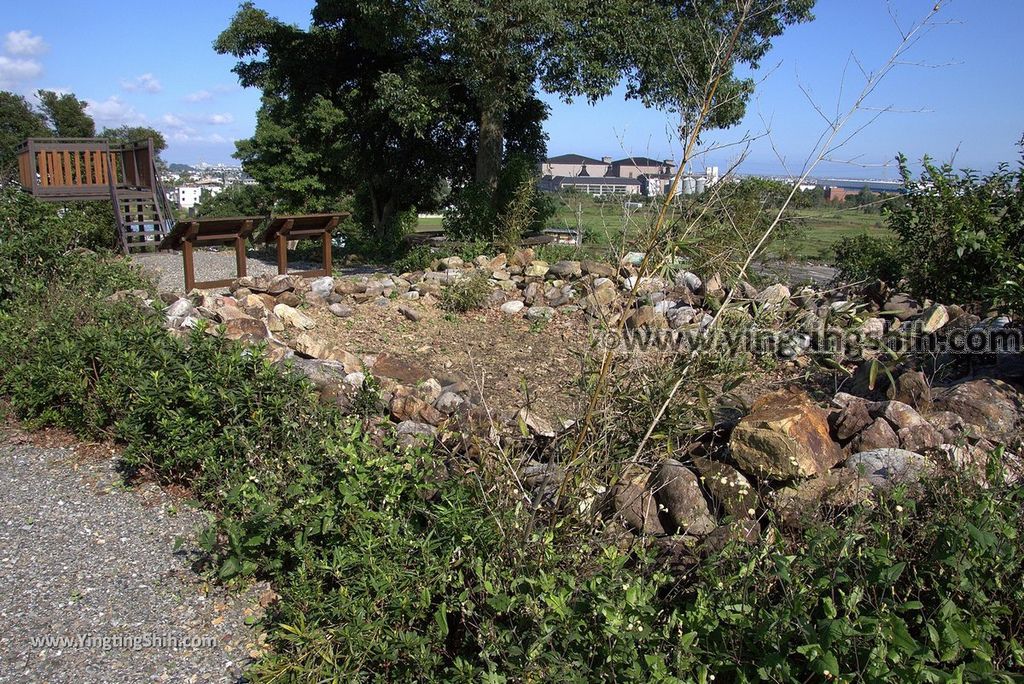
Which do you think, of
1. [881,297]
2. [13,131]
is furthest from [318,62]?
[13,131]

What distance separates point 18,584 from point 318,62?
14.1 metres

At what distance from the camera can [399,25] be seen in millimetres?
10938

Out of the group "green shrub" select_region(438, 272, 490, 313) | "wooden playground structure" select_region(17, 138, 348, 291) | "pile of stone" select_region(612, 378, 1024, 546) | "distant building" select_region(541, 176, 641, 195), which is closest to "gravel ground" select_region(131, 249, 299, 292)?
"wooden playground structure" select_region(17, 138, 348, 291)

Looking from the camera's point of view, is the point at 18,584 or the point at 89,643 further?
the point at 18,584

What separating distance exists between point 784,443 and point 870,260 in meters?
4.62

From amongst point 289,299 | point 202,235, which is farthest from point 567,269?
point 202,235

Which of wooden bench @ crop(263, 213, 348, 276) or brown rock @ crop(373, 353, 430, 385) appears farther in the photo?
wooden bench @ crop(263, 213, 348, 276)

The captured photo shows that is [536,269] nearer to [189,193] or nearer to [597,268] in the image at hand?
[597,268]

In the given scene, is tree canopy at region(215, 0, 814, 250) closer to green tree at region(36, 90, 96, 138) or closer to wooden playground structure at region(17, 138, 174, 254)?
wooden playground structure at region(17, 138, 174, 254)

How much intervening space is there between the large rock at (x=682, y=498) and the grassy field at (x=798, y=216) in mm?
968

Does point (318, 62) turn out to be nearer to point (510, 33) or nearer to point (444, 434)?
point (510, 33)

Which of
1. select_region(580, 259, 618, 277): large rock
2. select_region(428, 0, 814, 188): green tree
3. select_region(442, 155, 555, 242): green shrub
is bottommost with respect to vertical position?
select_region(580, 259, 618, 277): large rock

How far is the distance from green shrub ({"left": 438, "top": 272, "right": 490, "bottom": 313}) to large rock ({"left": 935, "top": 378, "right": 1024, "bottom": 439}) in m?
4.30

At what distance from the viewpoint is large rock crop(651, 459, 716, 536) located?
3.14 meters
